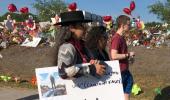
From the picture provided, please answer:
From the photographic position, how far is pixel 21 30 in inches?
1009

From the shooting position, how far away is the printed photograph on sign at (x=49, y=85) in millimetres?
4539

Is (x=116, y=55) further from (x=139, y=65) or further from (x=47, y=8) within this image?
(x=47, y=8)

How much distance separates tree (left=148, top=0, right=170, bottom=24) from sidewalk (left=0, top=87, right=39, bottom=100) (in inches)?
1199

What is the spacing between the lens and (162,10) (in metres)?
42.5

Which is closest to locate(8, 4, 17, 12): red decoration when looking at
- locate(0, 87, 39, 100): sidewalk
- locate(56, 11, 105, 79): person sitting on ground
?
locate(0, 87, 39, 100): sidewalk

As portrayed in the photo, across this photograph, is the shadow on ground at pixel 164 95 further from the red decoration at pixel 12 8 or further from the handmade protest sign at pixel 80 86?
the red decoration at pixel 12 8

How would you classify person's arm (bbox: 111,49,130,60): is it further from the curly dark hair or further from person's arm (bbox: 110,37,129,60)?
the curly dark hair

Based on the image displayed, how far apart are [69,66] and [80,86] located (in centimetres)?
25

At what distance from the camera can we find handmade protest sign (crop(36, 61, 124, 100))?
179 inches

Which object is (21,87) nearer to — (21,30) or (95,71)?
(95,71)

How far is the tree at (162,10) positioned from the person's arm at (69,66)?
3678 cm

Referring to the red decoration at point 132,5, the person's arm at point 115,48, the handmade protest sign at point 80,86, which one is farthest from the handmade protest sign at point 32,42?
the handmade protest sign at point 80,86

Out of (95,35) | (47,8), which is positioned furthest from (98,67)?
(47,8)

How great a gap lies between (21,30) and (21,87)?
1403 cm
